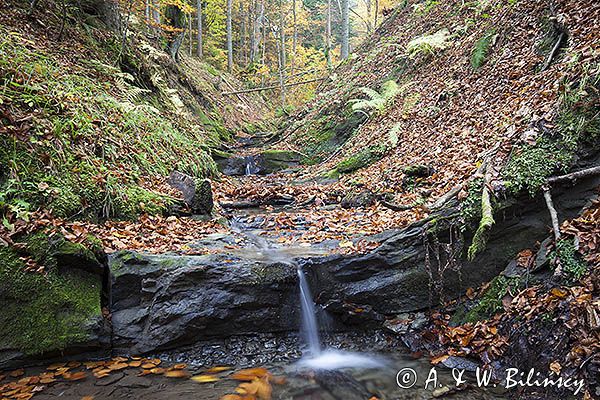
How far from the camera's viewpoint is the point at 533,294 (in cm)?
369

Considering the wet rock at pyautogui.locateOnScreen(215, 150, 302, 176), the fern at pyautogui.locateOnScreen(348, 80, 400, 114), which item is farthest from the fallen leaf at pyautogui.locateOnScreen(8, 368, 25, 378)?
the fern at pyautogui.locateOnScreen(348, 80, 400, 114)

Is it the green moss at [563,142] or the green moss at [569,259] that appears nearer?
the green moss at [569,259]

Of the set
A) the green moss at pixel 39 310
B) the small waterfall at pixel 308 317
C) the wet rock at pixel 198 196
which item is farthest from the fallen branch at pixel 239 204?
the green moss at pixel 39 310

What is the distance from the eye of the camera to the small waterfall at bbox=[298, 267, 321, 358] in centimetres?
463

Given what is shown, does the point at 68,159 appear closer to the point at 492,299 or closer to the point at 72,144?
the point at 72,144

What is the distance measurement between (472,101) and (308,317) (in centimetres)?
598

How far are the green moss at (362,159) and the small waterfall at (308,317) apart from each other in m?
5.39

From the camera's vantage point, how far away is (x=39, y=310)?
12.5 feet

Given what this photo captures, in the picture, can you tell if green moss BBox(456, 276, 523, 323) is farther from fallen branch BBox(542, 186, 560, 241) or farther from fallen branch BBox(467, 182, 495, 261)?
fallen branch BBox(542, 186, 560, 241)

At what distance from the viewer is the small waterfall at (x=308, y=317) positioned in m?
4.63

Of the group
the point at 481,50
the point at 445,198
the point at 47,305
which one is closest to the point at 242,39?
the point at 481,50

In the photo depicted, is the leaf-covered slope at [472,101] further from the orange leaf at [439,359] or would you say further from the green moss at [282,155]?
the orange leaf at [439,359]

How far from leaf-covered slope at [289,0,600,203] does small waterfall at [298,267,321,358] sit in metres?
2.64

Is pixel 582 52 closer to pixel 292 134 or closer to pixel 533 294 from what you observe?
pixel 533 294
